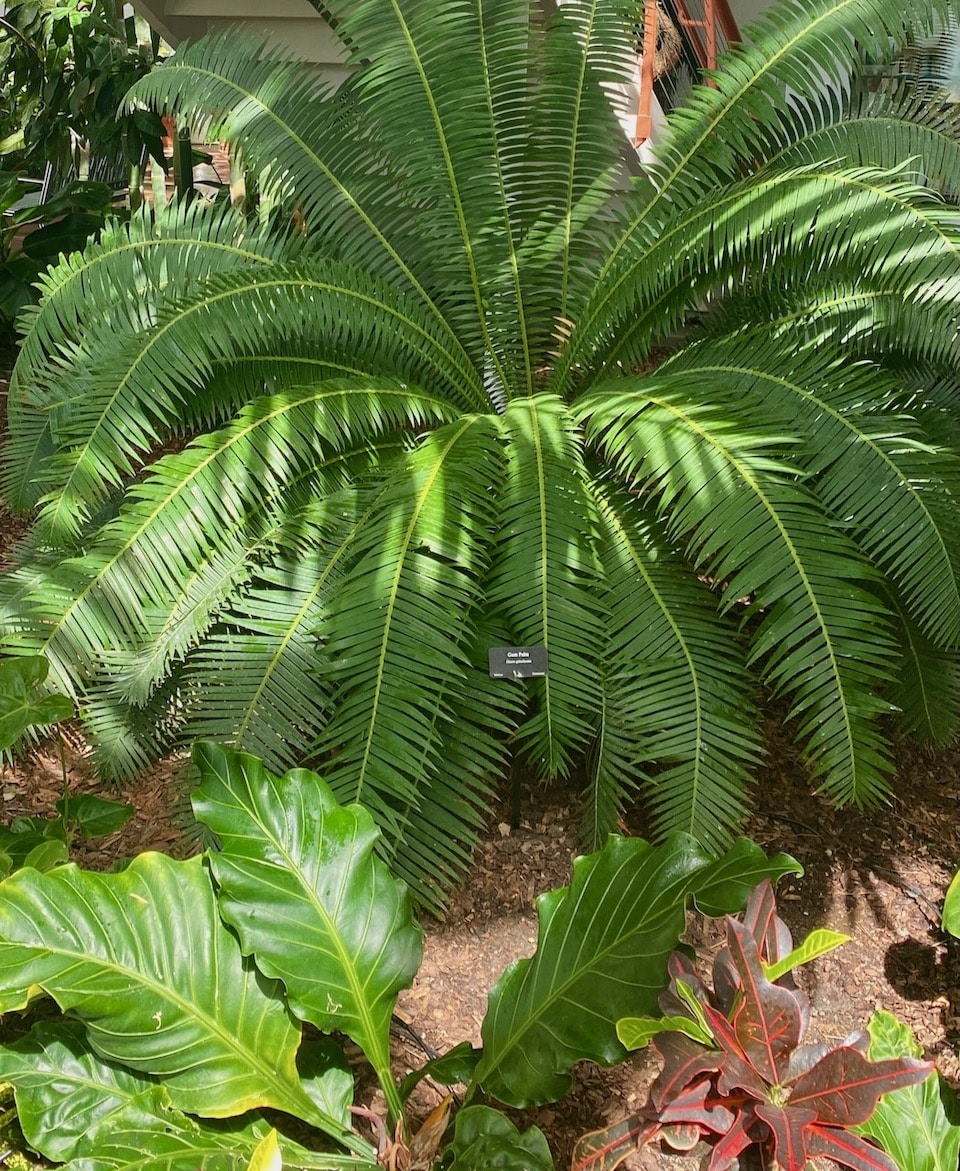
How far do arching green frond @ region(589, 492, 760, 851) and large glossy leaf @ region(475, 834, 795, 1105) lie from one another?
39 cm

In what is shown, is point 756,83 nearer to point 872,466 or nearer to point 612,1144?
point 872,466

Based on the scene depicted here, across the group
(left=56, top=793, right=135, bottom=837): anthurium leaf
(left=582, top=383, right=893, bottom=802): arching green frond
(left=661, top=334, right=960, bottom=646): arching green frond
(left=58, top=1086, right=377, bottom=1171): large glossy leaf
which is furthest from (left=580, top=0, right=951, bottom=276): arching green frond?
(left=58, top=1086, right=377, bottom=1171): large glossy leaf

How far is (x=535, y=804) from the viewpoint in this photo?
240 centimetres

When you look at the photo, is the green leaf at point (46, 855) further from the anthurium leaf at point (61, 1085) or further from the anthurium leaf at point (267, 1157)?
the anthurium leaf at point (267, 1157)

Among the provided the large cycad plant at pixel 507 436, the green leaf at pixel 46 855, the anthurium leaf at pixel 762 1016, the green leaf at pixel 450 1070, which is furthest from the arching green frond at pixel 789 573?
the green leaf at pixel 46 855

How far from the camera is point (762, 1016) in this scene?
4.78 feet

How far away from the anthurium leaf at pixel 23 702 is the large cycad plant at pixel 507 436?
0.45 feet

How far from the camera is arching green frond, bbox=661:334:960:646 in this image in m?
2.11

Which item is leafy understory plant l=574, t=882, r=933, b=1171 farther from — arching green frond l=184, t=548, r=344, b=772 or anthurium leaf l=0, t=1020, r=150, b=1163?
arching green frond l=184, t=548, r=344, b=772

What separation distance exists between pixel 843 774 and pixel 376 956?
978 mm

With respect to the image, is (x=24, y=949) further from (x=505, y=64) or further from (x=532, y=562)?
(x=505, y=64)

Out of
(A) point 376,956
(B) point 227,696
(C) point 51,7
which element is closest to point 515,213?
(B) point 227,696

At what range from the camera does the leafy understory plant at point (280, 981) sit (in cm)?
154

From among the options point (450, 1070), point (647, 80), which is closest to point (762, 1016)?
point (450, 1070)
